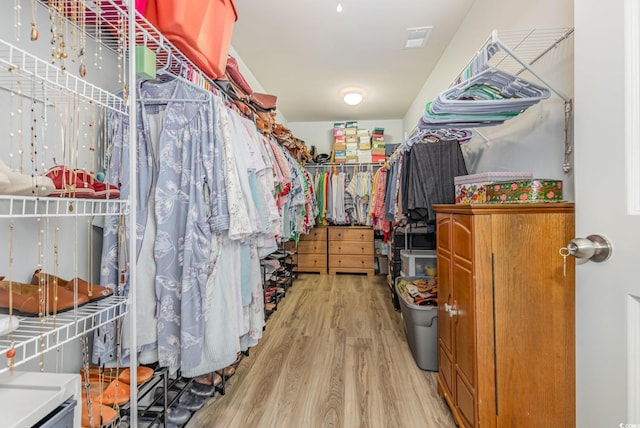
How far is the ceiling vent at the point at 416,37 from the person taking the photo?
214cm

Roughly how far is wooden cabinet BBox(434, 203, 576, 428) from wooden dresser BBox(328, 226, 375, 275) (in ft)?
10.0

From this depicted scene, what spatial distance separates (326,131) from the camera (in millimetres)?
4586

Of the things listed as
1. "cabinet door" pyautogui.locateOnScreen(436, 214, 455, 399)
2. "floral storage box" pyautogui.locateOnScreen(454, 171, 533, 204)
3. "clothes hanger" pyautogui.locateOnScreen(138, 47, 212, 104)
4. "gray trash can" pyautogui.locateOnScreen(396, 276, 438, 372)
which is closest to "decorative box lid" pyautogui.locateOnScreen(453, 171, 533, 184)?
"floral storage box" pyautogui.locateOnScreen(454, 171, 533, 204)

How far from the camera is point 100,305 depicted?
0.88 meters

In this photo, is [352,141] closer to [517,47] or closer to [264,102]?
[264,102]

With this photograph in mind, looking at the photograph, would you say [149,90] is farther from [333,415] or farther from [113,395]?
[333,415]

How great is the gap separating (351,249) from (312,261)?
24.9 inches

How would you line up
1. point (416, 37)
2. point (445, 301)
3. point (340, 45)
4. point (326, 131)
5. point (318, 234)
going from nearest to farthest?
point (445, 301) → point (416, 37) → point (340, 45) → point (318, 234) → point (326, 131)

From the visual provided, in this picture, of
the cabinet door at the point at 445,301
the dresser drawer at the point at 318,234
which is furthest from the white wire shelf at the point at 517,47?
the dresser drawer at the point at 318,234

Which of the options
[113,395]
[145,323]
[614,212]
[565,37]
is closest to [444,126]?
[565,37]

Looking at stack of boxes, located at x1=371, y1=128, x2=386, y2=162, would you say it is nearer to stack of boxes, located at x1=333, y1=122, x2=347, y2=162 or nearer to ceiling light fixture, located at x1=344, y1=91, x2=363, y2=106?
stack of boxes, located at x1=333, y1=122, x2=347, y2=162

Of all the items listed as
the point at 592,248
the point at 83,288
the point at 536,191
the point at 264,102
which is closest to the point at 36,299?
the point at 83,288

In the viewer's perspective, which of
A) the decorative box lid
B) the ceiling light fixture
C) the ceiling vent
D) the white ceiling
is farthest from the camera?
the ceiling light fixture

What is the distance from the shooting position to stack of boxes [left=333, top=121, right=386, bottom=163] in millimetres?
4184
